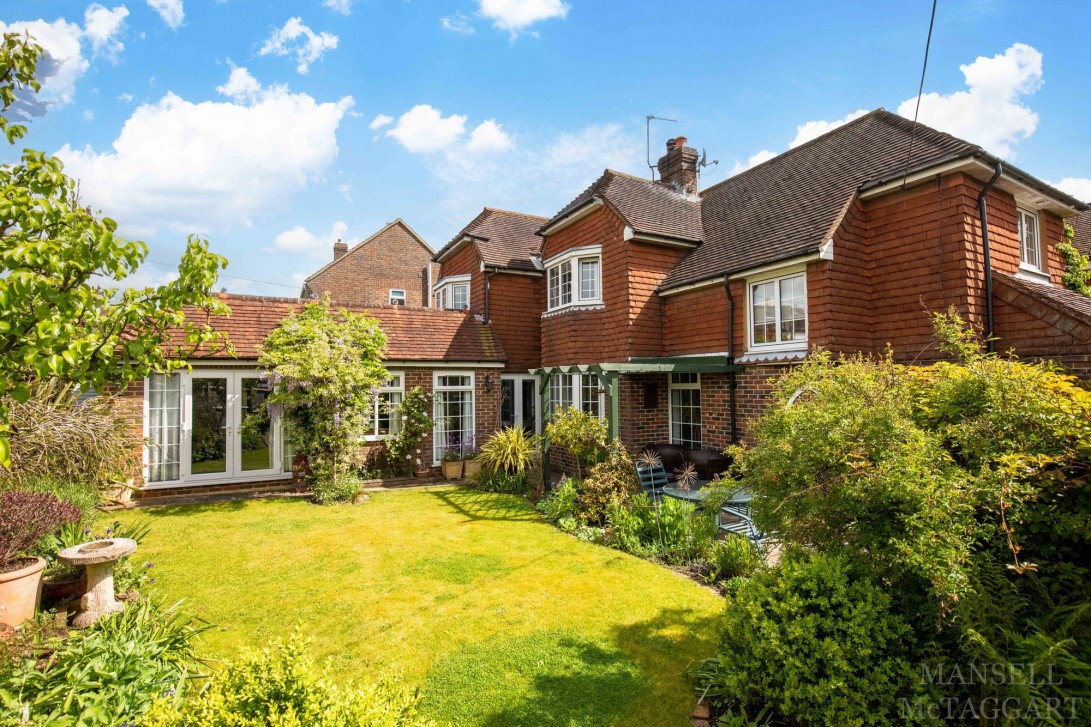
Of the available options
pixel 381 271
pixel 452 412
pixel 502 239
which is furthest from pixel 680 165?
pixel 381 271

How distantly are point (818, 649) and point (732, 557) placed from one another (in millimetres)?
3339

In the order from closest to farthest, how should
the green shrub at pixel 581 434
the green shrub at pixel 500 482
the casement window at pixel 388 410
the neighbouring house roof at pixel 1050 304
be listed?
the neighbouring house roof at pixel 1050 304 → the green shrub at pixel 581 434 → the green shrub at pixel 500 482 → the casement window at pixel 388 410

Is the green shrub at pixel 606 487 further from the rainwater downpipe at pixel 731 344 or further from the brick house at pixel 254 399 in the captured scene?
the brick house at pixel 254 399

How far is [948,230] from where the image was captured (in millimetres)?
8836

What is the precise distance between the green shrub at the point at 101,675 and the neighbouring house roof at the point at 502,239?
44.1 ft

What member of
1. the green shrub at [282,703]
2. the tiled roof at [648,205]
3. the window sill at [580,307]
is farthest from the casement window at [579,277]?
the green shrub at [282,703]

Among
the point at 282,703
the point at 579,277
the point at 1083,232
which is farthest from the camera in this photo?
the point at 579,277

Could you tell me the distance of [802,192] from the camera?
1197cm

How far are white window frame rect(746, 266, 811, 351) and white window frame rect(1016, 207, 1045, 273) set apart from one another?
422cm

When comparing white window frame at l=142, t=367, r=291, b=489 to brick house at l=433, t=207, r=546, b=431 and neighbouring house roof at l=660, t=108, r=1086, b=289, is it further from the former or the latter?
neighbouring house roof at l=660, t=108, r=1086, b=289

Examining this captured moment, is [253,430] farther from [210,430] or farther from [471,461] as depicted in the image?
[471,461]

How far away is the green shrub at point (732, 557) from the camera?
20.2 feet

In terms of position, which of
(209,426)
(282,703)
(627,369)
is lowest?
(282,703)

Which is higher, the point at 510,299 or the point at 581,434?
the point at 510,299
